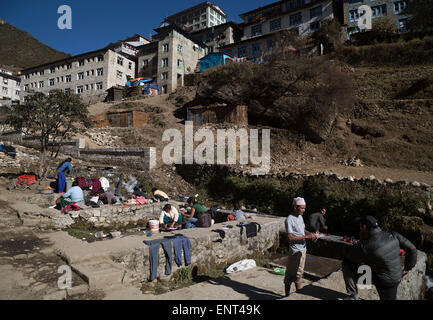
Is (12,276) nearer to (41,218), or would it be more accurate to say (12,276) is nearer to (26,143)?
(41,218)

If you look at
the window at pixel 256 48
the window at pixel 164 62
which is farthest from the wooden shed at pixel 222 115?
the window at pixel 164 62

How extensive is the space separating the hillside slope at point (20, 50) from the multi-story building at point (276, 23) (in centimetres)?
6765

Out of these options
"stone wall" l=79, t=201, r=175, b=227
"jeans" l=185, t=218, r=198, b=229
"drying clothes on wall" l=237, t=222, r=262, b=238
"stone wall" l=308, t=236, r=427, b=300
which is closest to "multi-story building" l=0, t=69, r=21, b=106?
"stone wall" l=79, t=201, r=175, b=227

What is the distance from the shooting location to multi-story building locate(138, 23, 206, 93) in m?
38.2

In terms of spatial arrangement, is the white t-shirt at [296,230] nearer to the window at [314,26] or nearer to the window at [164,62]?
the window at [314,26]

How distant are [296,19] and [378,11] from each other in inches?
410

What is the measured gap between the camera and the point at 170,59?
125 ft
